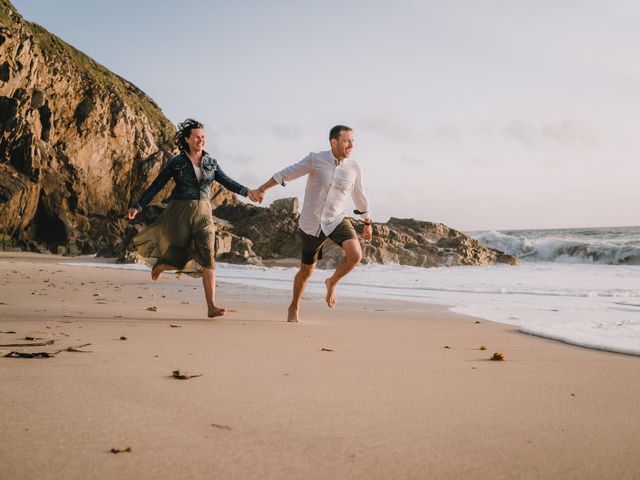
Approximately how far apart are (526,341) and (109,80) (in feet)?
132

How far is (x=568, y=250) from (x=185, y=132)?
3271cm

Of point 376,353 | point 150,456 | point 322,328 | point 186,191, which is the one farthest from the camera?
point 186,191

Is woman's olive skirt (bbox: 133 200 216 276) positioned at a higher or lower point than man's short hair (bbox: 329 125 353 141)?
lower

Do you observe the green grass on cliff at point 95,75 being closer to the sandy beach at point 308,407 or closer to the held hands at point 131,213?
the held hands at point 131,213

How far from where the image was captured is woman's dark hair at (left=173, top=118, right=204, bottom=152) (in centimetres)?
527

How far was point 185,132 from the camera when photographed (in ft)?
17.4

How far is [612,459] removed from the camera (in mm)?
1543

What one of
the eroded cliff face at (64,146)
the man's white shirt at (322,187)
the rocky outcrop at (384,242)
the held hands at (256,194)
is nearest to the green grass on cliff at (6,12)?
the eroded cliff face at (64,146)

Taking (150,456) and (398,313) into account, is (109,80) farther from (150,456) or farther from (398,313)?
(150,456)

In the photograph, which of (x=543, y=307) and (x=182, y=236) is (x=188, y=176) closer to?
(x=182, y=236)

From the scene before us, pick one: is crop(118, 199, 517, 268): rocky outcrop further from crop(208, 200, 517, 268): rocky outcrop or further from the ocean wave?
the ocean wave

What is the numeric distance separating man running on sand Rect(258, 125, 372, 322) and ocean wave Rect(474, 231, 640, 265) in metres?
28.9

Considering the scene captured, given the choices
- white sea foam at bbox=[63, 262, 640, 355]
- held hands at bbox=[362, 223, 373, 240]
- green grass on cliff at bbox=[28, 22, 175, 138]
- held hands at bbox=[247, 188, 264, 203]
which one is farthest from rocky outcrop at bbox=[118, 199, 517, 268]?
held hands at bbox=[247, 188, 264, 203]

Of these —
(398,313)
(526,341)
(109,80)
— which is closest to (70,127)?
(109,80)
